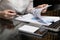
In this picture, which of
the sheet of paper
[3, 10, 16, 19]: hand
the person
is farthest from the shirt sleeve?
the sheet of paper

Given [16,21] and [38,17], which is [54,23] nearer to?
[38,17]

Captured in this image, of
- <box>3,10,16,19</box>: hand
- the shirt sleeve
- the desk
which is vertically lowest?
the desk

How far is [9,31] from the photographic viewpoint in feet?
3.22

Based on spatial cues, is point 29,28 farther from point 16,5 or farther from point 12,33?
point 16,5

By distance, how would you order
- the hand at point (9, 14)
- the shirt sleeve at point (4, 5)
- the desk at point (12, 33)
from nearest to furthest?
the desk at point (12, 33) < the hand at point (9, 14) < the shirt sleeve at point (4, 5)

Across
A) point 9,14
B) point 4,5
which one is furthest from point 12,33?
point 4,5

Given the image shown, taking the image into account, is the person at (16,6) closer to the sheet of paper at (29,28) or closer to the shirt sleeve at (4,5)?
the shirt sleeve at (4,5)

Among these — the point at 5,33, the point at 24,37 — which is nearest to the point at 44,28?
the point at 24,37

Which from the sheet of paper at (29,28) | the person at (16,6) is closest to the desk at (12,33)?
the sheet of paper at (29,28)

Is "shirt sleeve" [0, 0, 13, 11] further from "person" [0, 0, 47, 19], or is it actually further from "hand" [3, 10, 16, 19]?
"hand" [3, 10, 16, 19]

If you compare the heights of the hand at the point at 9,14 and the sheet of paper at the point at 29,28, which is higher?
the hand at the point at 9,14

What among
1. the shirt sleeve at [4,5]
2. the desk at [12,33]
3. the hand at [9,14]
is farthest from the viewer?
the shirt sleeve at [4,5]

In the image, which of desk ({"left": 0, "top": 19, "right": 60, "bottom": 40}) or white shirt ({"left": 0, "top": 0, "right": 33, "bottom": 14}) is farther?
white shirt ({"left": 0, "top": 0, "right": 33, "bottom": 14})

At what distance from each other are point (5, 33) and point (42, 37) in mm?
273
